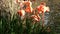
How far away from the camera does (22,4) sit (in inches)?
169

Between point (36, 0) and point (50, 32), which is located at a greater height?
point (36, 0)

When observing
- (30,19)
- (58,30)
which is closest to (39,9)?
(30,19)

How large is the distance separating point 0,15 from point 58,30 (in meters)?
1.04

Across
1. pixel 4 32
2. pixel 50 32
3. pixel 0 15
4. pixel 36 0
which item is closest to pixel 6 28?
pixel 4 32

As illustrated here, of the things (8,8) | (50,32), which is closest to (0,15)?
(8,8)

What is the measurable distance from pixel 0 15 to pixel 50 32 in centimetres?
95

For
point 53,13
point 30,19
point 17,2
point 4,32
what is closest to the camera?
point 4,32

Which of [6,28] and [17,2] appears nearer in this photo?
[6,28]

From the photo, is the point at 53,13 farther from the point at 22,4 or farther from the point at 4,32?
the point at 4,32

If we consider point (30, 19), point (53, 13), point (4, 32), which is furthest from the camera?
point (53, 13)

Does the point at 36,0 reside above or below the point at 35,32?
above

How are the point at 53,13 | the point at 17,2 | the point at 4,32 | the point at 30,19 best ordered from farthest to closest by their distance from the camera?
the point at 53,13, the point at 17,2, the point at 30,19, the point at 4,32

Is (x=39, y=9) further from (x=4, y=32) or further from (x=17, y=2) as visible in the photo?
(x=4, y=32)

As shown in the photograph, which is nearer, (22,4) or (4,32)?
(4,32)
